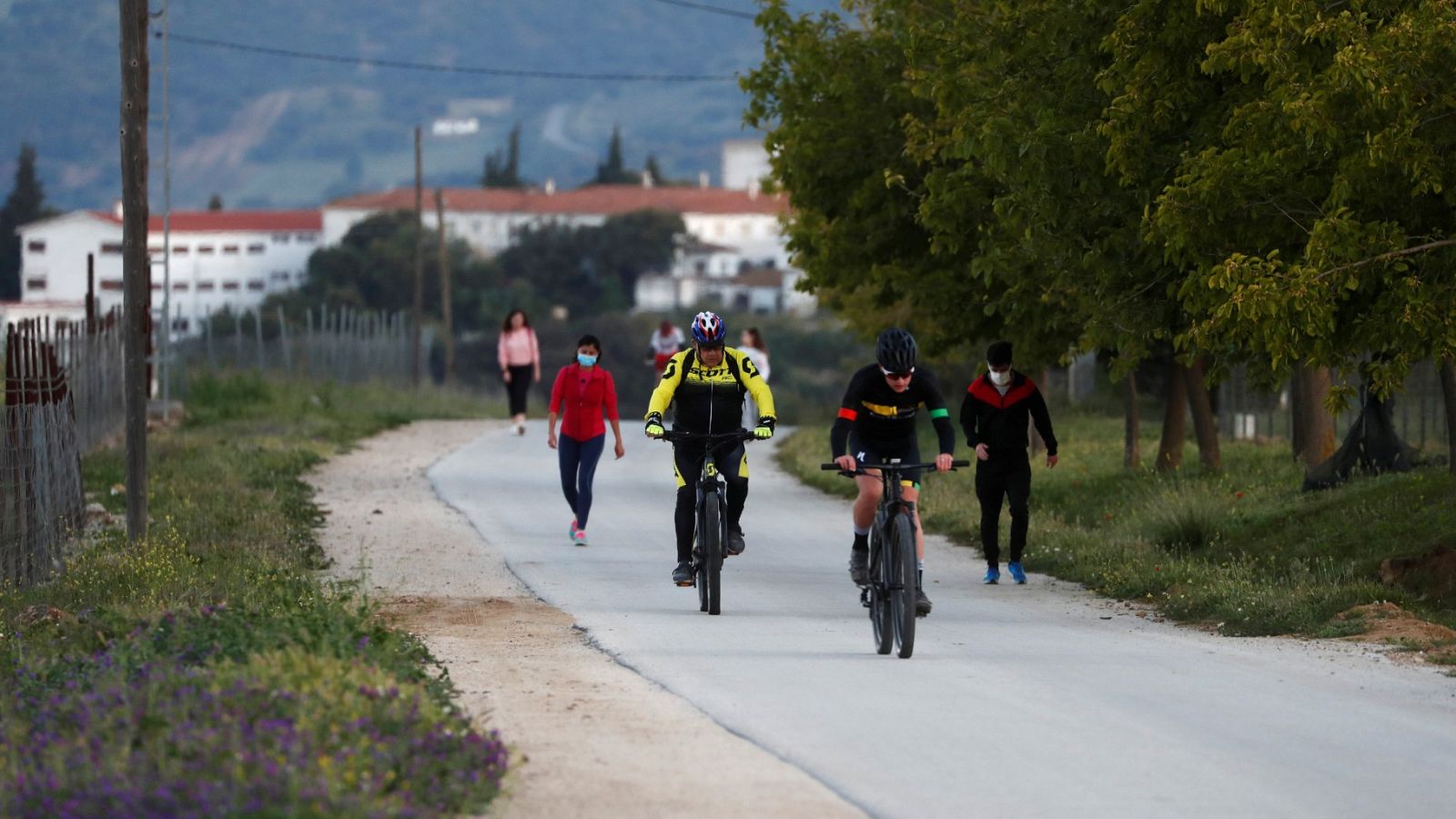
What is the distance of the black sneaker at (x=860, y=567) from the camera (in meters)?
12.3

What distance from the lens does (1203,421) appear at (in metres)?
23.6

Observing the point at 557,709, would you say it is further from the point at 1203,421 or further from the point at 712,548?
the point at 1203,421

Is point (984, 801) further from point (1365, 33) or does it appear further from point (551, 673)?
point (1365, 33)

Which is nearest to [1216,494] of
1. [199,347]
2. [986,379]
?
[986,379]

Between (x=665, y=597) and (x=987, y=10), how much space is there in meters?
6.49

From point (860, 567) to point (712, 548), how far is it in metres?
1.37

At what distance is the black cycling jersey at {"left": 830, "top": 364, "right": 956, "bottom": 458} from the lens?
12.3m

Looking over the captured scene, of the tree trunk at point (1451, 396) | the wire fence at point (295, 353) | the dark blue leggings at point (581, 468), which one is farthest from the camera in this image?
the wire fence at point (295, 353)

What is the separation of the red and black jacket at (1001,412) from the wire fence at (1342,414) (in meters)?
12.4

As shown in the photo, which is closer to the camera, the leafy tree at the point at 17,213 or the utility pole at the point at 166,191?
the utility pole at the point at 166,191

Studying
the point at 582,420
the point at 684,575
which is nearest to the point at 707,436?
the point at 684,575

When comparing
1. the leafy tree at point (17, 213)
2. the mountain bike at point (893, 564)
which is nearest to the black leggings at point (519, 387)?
the mountain bike at point (893, 564)

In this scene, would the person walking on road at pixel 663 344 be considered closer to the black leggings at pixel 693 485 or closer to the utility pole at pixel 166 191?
the utility pole at pixel 166 191

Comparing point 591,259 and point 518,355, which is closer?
point 518,355
